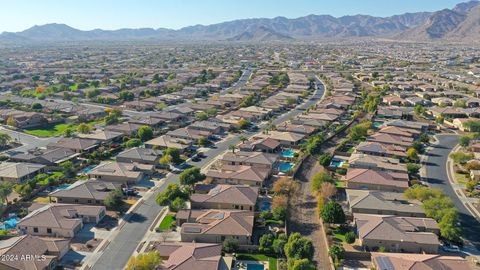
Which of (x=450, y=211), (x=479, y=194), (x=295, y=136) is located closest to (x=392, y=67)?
(x=295, y=136)

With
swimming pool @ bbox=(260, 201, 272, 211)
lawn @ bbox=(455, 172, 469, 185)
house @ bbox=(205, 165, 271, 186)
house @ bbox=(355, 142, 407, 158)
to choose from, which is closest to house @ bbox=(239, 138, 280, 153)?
house @ bbox=(205, 165, 271, 186)

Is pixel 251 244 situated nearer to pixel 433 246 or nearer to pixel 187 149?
pixel 433 246

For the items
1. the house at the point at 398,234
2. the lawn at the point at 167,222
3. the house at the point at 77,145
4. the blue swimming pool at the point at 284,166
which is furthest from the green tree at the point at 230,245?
the house at the point at 77,145

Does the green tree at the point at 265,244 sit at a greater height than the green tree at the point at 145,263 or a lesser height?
lesser

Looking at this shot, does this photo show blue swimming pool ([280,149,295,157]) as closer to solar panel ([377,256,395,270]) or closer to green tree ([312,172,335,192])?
green tree ([312,172,335,192])

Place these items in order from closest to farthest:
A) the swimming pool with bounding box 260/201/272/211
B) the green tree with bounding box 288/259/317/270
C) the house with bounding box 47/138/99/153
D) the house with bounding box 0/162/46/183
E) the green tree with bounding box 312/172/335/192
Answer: the green tree with bounding box 288/259/317/270 < the swimming pool with bounding box 260/201/272/211 < the green tree with bounding box 312/172/335/192 < the house with bounding box 0/162/46/183 < the house with bounding box 47/138/99/153

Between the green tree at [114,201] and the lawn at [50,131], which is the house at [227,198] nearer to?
the green tree at [114,201]
